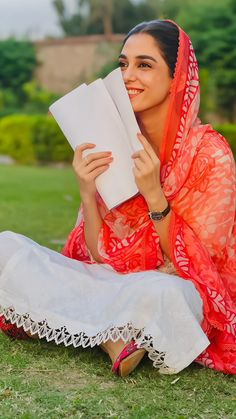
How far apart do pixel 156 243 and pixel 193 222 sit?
167 mm

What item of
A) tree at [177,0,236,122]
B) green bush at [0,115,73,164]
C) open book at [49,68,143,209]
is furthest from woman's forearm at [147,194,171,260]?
tree at [177,0,236,122]

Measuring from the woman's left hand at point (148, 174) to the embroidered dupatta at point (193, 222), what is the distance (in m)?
0.13

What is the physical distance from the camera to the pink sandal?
2.93 meters

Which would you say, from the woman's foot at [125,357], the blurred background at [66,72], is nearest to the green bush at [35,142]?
the blurred background at [66,72]

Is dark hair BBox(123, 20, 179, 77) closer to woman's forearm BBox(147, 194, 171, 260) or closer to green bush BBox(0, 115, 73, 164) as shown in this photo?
woman's forearm BBox(147, 194, 171, 260)

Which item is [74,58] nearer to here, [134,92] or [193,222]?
[134,92]

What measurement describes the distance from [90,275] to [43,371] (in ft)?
1.41

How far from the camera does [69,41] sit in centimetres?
2884

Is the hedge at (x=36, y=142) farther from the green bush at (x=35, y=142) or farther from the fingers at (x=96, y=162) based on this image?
the fingers at (x=96, y=162)

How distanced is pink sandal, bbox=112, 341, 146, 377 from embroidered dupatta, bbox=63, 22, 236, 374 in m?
0.31

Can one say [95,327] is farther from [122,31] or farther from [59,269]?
[122,31]

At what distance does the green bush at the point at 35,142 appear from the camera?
20.2 metres

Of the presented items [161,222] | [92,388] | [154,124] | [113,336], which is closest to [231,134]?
[154,124]

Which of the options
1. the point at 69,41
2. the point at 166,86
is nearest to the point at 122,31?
A: the point at 69,41
